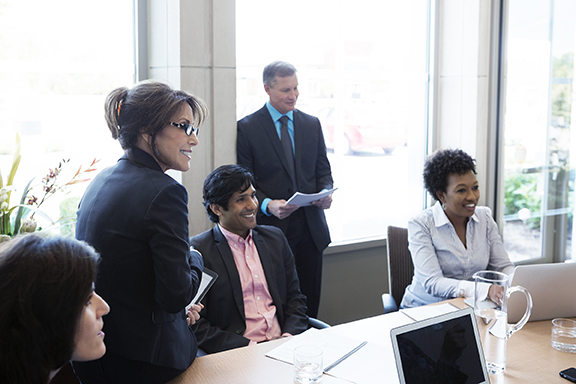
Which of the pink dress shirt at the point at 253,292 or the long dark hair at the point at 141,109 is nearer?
the long dark hair at the point at 141,109

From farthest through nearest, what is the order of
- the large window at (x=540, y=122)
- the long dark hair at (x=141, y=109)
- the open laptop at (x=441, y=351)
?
the large window at (x=540, y=122)
the long dark hair at (x=141, y=109)
the open laptop at (x=441, y=351)

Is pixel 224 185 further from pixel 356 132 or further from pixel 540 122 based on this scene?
pixel 540 122

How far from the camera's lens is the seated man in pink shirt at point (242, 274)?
2.22m

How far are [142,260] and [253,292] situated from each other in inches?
36.3

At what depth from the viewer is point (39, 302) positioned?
1001mm

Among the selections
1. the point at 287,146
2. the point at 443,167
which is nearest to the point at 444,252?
the point at 443,167

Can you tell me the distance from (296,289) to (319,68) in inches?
67.7

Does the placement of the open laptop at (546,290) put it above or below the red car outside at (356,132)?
below

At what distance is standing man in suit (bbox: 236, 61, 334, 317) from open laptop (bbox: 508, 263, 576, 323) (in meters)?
1.33

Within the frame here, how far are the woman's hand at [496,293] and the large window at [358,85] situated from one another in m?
2.11

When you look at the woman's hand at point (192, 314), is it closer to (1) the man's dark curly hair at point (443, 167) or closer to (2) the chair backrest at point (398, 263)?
(2) the chair backrest at point (398, 263)

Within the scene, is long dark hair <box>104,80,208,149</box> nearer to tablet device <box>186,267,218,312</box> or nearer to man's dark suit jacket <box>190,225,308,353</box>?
tablet device <box>186,267,218,312</box>

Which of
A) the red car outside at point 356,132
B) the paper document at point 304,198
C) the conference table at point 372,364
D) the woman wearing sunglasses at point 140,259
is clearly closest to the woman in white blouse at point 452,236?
the paper document at point 304,198

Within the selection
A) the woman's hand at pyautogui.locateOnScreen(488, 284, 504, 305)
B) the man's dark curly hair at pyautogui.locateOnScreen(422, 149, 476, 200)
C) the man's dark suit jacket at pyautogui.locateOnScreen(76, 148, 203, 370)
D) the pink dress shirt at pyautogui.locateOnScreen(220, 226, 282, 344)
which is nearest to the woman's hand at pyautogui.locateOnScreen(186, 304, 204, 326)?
the man's dark suit jacket at pyautogui.locateOnScreen(76, 148, 203, 370)
